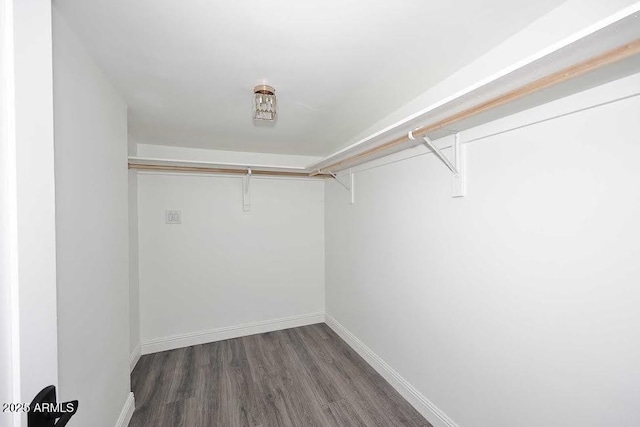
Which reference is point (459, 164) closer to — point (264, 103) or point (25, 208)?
point (264, 103)

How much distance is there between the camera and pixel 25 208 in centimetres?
58

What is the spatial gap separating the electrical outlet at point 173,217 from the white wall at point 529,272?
225 centimetres

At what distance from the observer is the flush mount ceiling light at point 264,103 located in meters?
1.50

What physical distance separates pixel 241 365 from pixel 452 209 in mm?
2319

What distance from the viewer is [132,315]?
8.05 ft

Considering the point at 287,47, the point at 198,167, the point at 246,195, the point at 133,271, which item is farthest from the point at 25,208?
the point at 246,195

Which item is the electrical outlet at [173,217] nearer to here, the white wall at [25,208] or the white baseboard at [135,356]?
the white baseboard at [135,356]

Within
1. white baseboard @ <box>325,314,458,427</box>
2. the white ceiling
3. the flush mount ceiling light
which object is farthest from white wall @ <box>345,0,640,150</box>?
white baseboard @ <box>325,314,458,427</box>

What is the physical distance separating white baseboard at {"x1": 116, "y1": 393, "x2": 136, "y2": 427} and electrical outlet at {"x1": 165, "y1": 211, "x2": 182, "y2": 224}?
1.55 m

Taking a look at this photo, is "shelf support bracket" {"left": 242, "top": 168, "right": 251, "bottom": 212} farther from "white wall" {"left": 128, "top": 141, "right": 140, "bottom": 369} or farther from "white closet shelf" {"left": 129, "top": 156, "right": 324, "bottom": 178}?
"white wall" {"left": 128, "top": 141, "right": 140, "bottom": 369}

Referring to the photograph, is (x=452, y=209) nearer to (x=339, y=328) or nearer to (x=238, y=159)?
(x=339, y=328)

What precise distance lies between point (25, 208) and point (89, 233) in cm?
83

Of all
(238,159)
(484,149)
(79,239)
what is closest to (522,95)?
(484,149)

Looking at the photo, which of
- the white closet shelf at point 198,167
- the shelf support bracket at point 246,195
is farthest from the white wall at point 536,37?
the shelf support bracket at point 246,195
